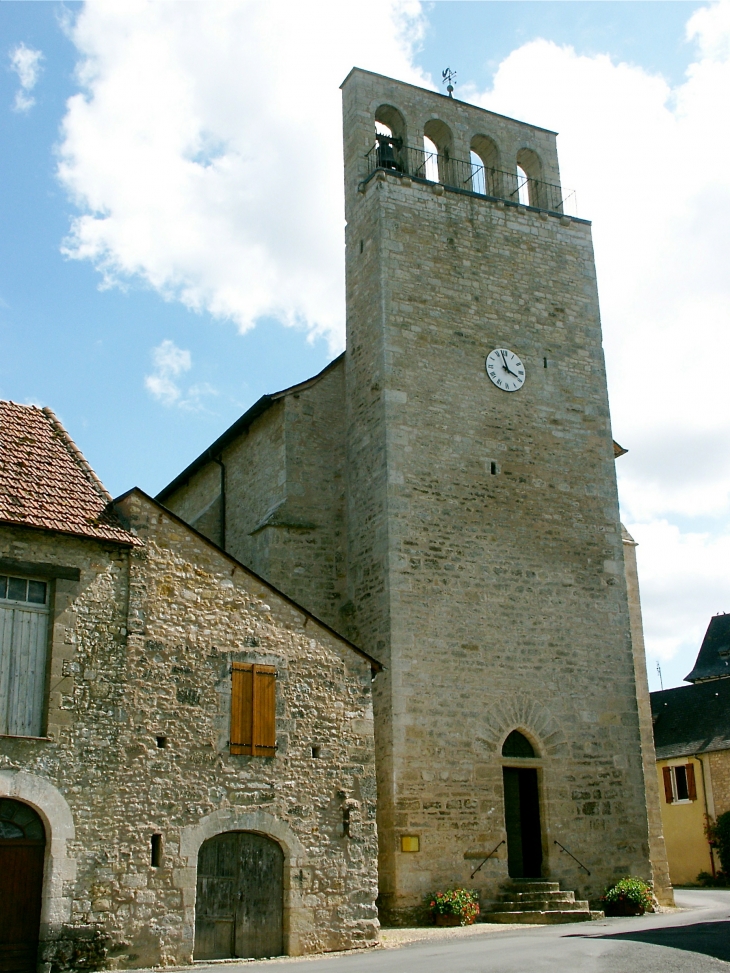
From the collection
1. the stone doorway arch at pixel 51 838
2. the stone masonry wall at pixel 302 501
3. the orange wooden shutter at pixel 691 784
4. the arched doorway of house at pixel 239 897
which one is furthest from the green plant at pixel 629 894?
the orange wooden shutter at pixel 691 784

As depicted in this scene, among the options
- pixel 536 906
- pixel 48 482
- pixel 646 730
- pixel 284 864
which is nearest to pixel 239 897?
pixel 284 864

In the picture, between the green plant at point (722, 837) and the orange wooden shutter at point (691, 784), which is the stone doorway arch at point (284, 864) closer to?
the green plant at point (722, 837)

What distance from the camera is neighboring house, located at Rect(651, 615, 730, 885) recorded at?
28922 millimetres

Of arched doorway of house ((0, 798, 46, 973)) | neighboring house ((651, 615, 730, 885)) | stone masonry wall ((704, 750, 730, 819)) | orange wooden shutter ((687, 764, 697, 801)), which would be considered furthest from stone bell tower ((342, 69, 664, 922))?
orange wooden shutter ((687, 764, 697, 801))

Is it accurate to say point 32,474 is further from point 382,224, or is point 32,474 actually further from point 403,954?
point 382,224

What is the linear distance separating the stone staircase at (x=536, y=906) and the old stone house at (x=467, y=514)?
0.12 m

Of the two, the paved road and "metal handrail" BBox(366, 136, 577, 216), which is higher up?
"metal handrail" BBox(366, 136, 577, 216)

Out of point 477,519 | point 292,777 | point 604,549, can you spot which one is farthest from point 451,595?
point 292,777

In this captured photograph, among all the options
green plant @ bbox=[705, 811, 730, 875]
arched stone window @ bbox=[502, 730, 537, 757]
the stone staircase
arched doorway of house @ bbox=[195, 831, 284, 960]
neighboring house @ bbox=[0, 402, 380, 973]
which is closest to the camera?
neighboring house @ bbox=[0, 402, 380, 973]


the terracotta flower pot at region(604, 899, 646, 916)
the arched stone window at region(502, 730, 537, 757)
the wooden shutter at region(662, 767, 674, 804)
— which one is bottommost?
the terracotta flower pot at region(604, 899, 646, 916)

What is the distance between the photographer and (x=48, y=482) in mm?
12508

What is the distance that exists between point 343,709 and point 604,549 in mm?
7743

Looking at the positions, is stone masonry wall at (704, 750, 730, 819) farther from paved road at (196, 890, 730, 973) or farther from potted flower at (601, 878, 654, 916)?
paved road at (196, 890, 730, 973)

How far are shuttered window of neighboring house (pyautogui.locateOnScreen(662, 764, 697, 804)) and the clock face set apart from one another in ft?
53.4
